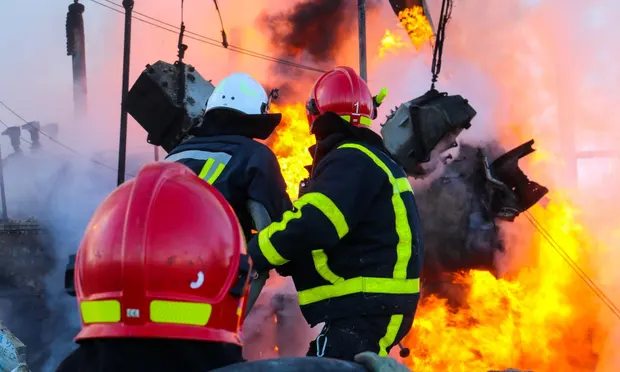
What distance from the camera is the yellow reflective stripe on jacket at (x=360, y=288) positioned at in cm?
266

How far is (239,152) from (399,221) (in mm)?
824

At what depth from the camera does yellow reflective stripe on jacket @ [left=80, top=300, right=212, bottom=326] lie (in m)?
1.43

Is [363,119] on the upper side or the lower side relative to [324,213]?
upper

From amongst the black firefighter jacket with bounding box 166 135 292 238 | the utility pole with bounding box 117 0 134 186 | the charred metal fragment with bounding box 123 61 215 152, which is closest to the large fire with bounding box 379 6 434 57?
the utility pole with bounding box 117 0 134 186

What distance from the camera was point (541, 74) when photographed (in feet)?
36.9

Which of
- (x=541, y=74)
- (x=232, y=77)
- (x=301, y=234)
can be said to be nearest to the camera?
(x=301, y=234)

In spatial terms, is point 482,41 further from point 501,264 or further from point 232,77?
→ point 232,77

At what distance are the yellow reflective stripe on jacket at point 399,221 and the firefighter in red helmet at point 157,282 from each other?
1.29 meters

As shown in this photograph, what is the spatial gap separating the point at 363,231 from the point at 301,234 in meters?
0.34

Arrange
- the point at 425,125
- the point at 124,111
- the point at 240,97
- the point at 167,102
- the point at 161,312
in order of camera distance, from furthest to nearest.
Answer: the point at 124,111, the point at 425,125, the point at 167,102, the point at 240,97, the point at 161,312

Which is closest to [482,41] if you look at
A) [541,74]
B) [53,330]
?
[541,74]

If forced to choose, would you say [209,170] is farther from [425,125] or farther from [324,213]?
[425,125]

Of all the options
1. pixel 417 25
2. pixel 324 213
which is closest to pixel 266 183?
pixel 324 213

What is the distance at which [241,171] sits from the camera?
2.89m
